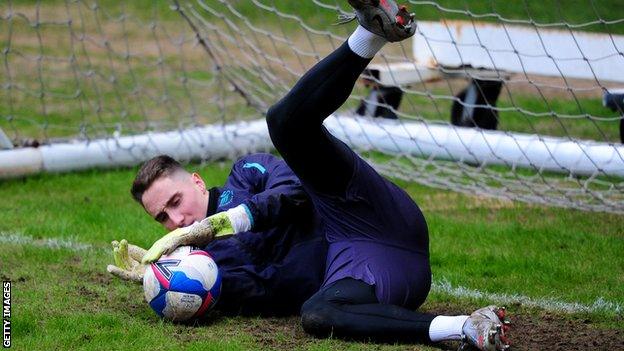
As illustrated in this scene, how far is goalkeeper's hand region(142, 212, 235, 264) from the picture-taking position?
4.53 meters

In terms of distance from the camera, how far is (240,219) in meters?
4.56

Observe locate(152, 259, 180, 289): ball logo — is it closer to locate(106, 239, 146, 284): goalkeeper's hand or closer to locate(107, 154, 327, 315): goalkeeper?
locate(107, 154, 327, 315): goalkeeper

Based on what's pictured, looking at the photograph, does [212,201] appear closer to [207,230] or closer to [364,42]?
[207,230]

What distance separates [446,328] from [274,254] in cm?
97

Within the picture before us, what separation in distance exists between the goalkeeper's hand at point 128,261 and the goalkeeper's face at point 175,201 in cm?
20

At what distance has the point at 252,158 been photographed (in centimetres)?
518

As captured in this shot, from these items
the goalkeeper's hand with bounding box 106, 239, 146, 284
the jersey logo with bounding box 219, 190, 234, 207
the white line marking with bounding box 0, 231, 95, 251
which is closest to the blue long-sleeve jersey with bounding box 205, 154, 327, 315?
the jersey logo with bounding box 219, 190, 234, 207

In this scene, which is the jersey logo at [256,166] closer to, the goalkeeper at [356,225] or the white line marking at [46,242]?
the goalkeeper at [356,225]

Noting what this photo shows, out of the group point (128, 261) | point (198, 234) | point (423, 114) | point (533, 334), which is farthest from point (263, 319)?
point (423, 114)

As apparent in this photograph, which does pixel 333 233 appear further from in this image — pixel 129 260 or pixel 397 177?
pixel 397 177

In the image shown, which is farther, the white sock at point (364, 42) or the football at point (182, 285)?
the football at point (182, 285)

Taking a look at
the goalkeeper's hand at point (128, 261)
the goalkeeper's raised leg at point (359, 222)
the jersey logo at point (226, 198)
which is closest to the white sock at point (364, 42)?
the goalkeeper's raised leg at point (359, 222)

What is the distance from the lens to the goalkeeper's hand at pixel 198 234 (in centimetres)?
453

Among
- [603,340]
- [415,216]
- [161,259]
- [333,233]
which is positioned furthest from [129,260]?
[603,340]
